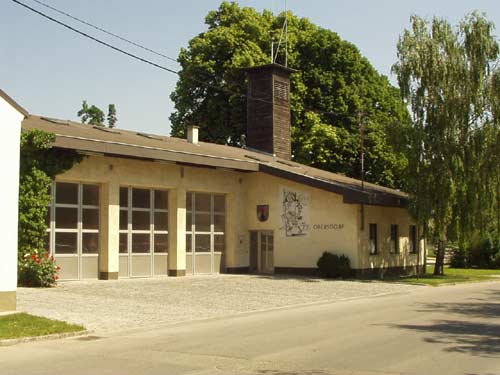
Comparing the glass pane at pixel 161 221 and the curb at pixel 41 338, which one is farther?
the glass pane at pixel 161 221

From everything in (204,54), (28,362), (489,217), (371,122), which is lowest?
(28,362)

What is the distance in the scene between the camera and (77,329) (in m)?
13.2

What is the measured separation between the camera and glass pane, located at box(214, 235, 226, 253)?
30598 millimetres

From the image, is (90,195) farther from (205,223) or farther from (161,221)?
(205,223)

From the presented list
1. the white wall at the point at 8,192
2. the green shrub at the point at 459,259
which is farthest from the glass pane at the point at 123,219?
the green shrub at the point at 459,259

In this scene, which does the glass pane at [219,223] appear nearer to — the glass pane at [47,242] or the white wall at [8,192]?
the glass pane at [47,242]

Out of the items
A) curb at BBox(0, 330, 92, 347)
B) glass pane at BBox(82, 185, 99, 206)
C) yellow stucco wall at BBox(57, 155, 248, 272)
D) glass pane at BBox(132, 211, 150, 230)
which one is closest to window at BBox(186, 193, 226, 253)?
yellow stucco wall at BBox(57, 155, 248, 272)

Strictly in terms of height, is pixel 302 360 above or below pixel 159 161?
below

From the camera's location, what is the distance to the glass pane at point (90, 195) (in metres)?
25.2

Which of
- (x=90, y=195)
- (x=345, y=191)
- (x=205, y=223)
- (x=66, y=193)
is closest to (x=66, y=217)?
(x=66, y=193)

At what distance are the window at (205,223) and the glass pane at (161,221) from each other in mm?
1255

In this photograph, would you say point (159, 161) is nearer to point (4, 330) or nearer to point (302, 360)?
point (4, 330)

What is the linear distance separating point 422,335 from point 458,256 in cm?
3307

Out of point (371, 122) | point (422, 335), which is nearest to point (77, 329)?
point (422, 335)
